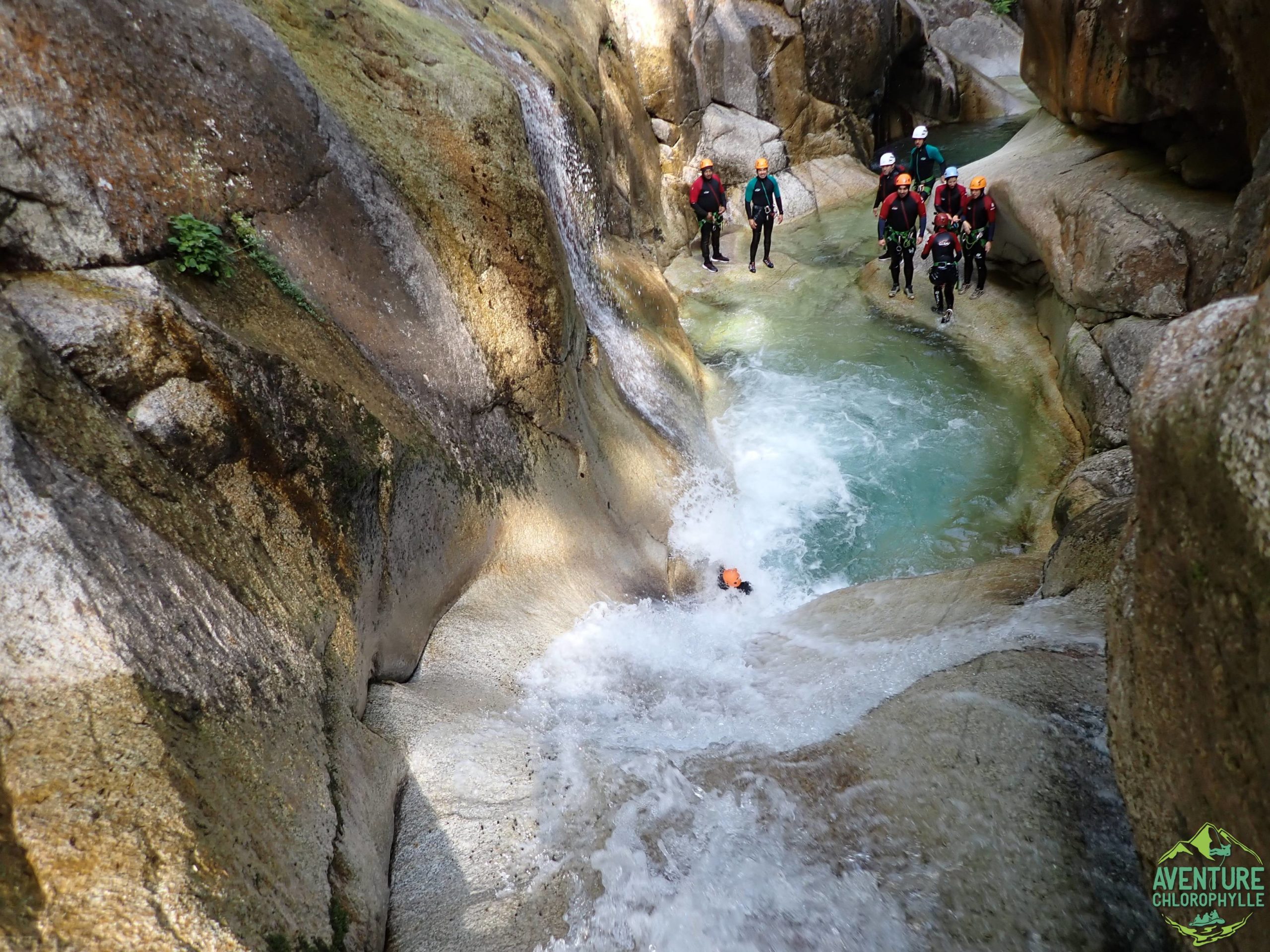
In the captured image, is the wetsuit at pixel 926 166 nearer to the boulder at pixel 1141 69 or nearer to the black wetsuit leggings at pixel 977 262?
the black wetsuit leggings at pixel 977 262

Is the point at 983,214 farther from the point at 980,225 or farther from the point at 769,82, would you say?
the point at 769,82

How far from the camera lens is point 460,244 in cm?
497

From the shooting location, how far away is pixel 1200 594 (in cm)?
205

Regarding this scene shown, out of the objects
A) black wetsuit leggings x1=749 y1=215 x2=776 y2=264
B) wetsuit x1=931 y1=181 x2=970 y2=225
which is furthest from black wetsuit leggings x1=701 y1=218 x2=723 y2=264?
wetsuit x1=931 y1=181 x2=970 y2=225

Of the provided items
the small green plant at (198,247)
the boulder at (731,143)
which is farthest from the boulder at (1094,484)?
the boulder at (731,143)

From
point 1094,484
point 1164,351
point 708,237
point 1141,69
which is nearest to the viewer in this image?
point 1164,351

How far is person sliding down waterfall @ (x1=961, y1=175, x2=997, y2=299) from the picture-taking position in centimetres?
969

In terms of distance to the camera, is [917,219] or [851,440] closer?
[851,440]

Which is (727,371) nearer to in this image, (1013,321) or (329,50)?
(1013,321)

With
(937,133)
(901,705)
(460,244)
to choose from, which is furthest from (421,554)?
(937,133)

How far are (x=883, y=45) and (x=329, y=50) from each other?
49.0 feet

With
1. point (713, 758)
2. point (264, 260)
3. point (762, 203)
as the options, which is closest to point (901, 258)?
point (762, 203)

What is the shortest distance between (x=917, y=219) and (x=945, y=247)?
1180mm

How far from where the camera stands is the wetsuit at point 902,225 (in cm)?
1063
